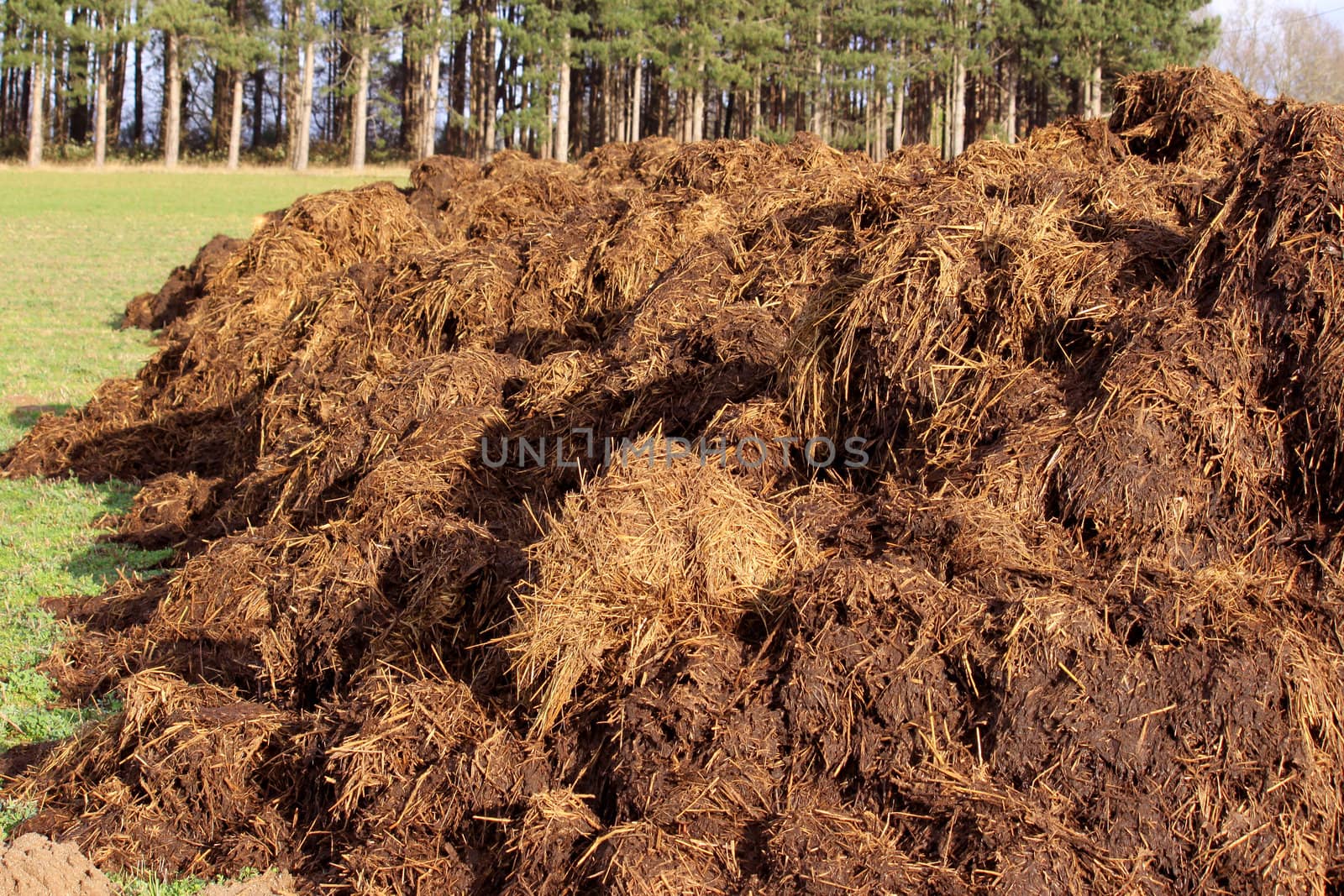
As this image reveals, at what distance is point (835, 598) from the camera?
351cm

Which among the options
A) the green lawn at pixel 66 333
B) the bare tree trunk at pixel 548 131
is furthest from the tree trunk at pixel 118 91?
the bare tree trunk at pixel 548 131

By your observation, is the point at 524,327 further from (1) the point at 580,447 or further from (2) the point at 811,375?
(2) the point at 811,375

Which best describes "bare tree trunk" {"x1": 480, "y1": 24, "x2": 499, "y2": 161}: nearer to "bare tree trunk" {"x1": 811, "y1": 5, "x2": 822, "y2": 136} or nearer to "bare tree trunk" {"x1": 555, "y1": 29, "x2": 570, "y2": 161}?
"bare tree trunk" {"x1": 555, "y1": 29, "x2": 570, "y2": 161}

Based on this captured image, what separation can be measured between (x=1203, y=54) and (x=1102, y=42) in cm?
339

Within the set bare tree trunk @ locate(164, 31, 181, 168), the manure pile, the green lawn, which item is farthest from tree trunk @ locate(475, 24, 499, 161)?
the manure pile

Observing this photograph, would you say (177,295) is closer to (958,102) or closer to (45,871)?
(45,871)

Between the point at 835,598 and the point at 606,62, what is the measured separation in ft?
137

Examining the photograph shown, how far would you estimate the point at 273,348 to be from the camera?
27.1 feet

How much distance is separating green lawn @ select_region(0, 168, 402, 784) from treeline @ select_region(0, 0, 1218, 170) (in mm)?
8065

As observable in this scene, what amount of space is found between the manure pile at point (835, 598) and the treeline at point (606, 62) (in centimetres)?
3330

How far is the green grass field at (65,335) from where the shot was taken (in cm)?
544

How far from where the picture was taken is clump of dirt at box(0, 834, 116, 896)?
11.0 ft

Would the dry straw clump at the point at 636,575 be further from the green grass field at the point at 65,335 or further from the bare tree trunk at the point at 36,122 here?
the bare tree trunk at the point at 36,122

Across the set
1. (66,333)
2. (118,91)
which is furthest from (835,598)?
(118,91)
